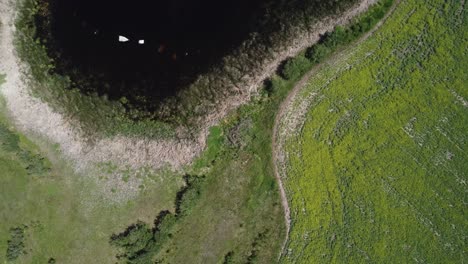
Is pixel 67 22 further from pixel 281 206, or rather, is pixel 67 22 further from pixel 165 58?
A: pixel 281 206

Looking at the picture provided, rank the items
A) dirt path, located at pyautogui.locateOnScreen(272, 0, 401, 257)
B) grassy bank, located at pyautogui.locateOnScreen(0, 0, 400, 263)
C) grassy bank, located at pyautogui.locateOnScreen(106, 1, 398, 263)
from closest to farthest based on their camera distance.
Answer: grassy bank, located at pyautogui.locateOnScreen(0, 0, 400, 263)
grassy bank, located at pyautogui.locateOnScreen(106, 1, 398, 263)
dirt path, located at pyautogui.locateOnScreen(272, 0, 401, 257)

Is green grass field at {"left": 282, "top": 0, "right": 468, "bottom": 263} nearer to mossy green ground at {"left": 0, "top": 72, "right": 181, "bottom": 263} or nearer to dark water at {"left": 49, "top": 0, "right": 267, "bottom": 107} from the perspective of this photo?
dark water at {"left": 49, "top": 0, "right": 267, "bottom": 107}

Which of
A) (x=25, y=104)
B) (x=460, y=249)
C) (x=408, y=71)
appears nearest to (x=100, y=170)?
(x=25, y=104)

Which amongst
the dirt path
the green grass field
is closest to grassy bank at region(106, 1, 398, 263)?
the dirt path

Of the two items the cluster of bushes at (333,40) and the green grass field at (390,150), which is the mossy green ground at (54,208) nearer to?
the green grass field at (390,150)

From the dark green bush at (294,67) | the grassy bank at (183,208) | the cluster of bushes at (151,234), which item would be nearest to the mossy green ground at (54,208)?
the grassy bank at (183,208)

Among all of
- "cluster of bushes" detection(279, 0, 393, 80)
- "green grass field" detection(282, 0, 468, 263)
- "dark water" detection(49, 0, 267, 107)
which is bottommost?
"green grass field" detection(282, 0, 468, 263)

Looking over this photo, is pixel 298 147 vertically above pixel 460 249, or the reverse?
pixel 298 147
